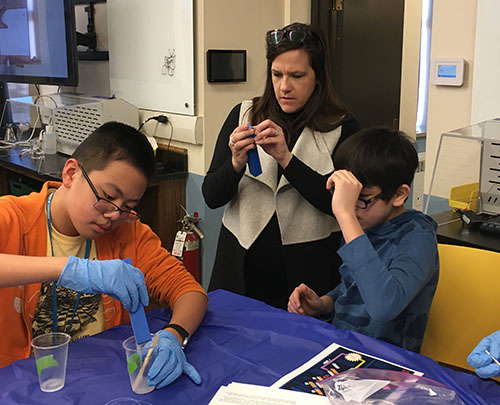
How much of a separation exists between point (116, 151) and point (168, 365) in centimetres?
54

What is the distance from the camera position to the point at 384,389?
3.44 ft

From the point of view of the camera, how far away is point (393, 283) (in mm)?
1310

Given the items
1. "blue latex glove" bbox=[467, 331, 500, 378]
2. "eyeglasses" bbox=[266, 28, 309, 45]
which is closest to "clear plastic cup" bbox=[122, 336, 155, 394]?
"blue latex glove" bbox=[467, 331, 500, 378]

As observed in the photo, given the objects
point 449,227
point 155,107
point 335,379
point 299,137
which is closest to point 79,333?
point 335,379

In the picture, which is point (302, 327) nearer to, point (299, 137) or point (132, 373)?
point (132, 373)

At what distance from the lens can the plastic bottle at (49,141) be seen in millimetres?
3455

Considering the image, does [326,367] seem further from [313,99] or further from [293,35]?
[293,35]

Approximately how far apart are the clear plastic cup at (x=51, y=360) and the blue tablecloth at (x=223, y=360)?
0.7 inches

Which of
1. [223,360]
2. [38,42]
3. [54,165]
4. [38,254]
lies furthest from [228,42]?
[223,360]

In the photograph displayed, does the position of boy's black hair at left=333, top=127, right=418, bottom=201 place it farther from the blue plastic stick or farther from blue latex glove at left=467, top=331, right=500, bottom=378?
the blue plastic stick

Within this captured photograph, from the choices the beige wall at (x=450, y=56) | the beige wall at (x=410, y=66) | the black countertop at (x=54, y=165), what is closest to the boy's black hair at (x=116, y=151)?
the black countertop at (x=54, y=165)

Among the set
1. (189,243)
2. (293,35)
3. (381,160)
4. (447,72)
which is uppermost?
(293,35)

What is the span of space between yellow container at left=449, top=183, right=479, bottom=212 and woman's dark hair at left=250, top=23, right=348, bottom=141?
67cm

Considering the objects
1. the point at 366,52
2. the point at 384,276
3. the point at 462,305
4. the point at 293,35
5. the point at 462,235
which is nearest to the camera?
the point at 384,276
